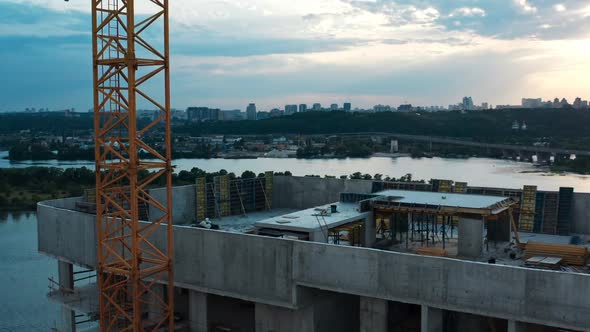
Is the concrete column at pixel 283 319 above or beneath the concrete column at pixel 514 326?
beneath

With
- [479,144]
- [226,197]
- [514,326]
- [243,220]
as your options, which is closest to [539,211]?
[514,326]

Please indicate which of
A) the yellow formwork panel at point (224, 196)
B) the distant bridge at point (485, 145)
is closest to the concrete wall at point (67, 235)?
the yellow formwork panel at point (224, 196)

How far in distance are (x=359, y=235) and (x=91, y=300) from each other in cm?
885

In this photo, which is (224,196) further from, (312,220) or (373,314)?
(373,314)

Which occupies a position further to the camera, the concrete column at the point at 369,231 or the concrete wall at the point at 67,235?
the concrete wall at the point at 67,235

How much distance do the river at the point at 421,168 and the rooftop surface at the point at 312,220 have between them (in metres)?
39.2

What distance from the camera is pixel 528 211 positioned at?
18.1m

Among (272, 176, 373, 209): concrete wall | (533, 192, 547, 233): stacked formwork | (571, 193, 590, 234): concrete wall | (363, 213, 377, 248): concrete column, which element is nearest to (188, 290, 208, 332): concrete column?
(363, 213, 377, 248): concrete column

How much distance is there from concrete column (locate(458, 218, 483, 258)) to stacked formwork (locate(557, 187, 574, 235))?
16.7ft

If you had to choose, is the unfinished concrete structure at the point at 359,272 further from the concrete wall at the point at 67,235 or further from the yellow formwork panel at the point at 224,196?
the yellow formwork panel at the point at 224,196

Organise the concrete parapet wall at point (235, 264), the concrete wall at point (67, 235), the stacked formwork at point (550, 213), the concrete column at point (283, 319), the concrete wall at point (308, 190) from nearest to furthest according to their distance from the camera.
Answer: the concrete parapet wall at point (235, 264) < the concrete column at point (283, 319) < the concrete wall at point (67, 235) < the stacked formwork at point (550, 213) < the concrete wall at point (308, 190)

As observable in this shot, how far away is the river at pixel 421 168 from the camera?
58.2m

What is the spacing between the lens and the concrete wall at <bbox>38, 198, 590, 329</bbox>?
10414 mm

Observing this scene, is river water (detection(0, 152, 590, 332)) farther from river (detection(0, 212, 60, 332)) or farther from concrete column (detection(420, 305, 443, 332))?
concrete column (detection(420, 305, 443, 332))
